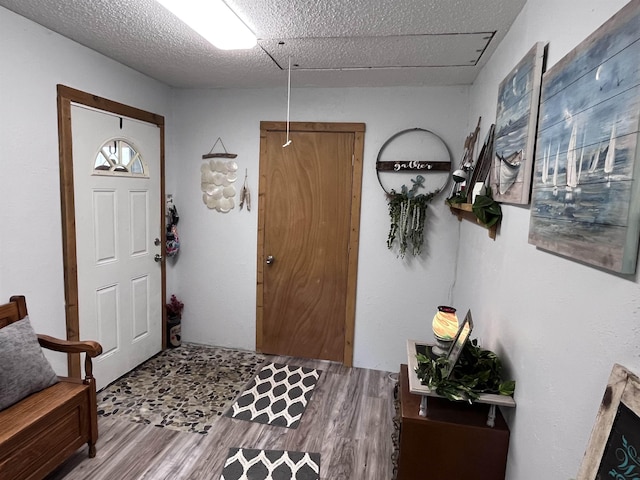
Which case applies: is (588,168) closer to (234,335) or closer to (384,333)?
(384,333)

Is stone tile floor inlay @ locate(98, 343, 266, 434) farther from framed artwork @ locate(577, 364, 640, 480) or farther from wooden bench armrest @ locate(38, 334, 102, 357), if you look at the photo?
framed artwork @ locate(577, 364, 640, 480)

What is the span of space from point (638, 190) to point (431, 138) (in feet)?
7.62

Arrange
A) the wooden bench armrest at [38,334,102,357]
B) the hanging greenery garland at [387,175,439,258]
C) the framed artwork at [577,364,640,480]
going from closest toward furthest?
1. the framed artwork at [577,364,640,480]
2. the wooden bench armrest at [38,334,102,357]
3. the hanging greenery garland at [387,175,439,258]

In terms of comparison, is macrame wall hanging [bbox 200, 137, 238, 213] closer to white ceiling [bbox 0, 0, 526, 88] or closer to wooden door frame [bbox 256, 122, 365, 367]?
wooden door frame [bbox 256, 122, 365, 367]

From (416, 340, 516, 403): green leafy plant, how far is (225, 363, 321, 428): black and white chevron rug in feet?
4.02

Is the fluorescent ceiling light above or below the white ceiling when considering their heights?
below

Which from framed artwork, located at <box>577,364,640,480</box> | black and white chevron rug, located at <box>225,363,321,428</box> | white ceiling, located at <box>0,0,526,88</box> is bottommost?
black and white chevron rug, located at <box>225,363,321,428</box>

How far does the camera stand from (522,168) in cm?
136

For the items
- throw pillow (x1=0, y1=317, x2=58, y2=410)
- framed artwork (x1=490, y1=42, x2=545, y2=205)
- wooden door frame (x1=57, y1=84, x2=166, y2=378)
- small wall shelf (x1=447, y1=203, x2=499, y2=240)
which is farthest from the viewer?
wooden door frame (x1=57, y1=84, x2=166, y2=378)

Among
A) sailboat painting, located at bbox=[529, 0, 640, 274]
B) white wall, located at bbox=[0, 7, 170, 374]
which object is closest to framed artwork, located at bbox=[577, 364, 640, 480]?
sailboat painting, located at bbox=[529, 0, 640, 274]

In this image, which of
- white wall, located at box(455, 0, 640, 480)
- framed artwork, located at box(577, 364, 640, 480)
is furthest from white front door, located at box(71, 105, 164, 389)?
framed artwork, located at box(577, 364, 640, 480)

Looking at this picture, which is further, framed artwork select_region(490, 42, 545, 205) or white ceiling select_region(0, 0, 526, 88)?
white ceiling select_region(0, 0, 526, 88)

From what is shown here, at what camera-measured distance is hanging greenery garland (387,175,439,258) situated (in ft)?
9.39

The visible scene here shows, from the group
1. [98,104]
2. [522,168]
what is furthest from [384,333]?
[98,104]
